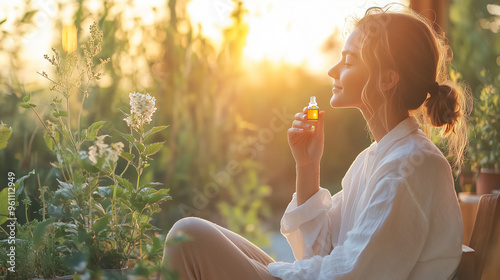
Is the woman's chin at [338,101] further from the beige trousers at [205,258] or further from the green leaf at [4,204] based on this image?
the green leaf at [4,204]

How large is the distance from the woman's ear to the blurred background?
0.28 m

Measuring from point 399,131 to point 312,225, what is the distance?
38cm

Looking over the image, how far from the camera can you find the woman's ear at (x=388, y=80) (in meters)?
1.46

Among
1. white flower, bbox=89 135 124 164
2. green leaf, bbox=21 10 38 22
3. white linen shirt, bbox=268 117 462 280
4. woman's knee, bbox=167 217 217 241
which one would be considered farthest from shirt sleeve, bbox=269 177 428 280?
green leaf, bbox=21 10 38 22

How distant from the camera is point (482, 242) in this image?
51.6 inches

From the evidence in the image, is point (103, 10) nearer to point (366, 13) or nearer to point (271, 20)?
point (271, 20)

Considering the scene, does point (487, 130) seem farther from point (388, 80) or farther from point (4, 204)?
point (4, 204)

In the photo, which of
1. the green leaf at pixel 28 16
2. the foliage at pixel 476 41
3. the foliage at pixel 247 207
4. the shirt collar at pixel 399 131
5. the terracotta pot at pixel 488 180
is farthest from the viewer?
the foliage at pixel 476 41

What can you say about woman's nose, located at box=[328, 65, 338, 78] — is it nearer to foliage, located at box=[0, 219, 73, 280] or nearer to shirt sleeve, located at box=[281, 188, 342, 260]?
shirt sleeve, located at box=[281, 188, 342, 260]

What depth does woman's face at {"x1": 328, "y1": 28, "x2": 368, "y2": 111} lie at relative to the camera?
1.50 meters

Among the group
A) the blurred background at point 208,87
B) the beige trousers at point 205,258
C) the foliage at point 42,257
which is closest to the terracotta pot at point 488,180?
the blurred background at point 208,87

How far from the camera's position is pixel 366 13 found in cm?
158

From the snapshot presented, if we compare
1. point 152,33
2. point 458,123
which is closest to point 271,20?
point 152,33

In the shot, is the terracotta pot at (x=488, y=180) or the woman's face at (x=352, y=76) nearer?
the woman's face at (x=352, y=76)
